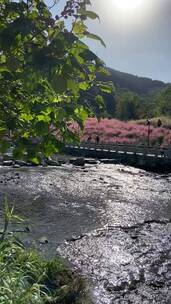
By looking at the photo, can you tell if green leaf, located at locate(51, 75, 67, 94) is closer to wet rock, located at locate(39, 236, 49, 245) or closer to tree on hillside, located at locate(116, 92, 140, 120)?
wet rock, located at locate(39, 236, 49, 245)

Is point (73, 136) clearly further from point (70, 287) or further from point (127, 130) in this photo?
point (127, 130)

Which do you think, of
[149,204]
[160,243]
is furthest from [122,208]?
[160,243]

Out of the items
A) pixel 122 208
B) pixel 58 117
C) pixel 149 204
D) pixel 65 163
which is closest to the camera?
pixel 58 117

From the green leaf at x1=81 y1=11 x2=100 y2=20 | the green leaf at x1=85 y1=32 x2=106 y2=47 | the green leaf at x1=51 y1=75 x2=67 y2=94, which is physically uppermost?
the green leaf at x1=81 y1=11 x2=100 y2=20

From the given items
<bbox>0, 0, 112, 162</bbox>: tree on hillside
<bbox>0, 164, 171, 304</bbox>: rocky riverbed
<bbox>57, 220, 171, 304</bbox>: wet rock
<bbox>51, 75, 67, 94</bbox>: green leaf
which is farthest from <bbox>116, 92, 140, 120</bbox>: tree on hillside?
<bbox>51, 75, 67, 94</bbox>: green leaf

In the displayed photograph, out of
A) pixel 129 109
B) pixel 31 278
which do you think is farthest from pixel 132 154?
pixel 129 109

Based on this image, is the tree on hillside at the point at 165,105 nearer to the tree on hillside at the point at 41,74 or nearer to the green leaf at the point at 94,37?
the tree on hillside at the point at 41,74

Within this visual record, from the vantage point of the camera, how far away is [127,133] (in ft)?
241

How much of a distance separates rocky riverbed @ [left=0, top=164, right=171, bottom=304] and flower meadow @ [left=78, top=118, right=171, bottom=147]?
34.4 metres

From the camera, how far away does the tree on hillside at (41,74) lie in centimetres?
198

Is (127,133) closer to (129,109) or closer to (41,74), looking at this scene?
(129,109)

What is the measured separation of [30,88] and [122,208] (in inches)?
820

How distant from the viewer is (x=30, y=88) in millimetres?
2352

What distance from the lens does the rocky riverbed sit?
40.4 ft
